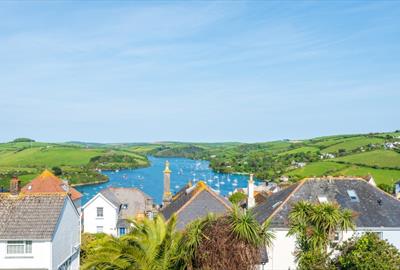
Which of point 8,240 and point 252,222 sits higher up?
point 252,222

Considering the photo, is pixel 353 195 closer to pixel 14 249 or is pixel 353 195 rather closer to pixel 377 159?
pixel 14 249

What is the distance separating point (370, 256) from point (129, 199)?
5301cm

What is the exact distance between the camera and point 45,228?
32.4 metres

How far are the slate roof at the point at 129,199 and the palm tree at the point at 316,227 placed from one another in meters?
41.8

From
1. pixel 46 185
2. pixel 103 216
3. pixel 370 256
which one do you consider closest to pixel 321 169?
pixel 103 216

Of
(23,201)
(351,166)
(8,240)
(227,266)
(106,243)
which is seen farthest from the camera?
(351,166)

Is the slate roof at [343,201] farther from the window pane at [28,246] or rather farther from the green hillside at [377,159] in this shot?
the green hillside at [377,159]

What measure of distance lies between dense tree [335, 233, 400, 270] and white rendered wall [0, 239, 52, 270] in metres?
17.4

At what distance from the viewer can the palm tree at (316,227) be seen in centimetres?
2872

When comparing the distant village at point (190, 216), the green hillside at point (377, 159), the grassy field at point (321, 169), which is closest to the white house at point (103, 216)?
the distant village at point (190, 216)

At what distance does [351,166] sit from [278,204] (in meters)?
138

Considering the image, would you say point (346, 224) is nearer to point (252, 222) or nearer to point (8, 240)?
point (252, 222)

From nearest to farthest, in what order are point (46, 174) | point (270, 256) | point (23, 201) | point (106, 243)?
point (106, 243) → point (23, 201) → point (270, 256) → point (46, 174)

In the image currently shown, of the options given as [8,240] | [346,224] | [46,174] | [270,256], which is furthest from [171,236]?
[46,174]
